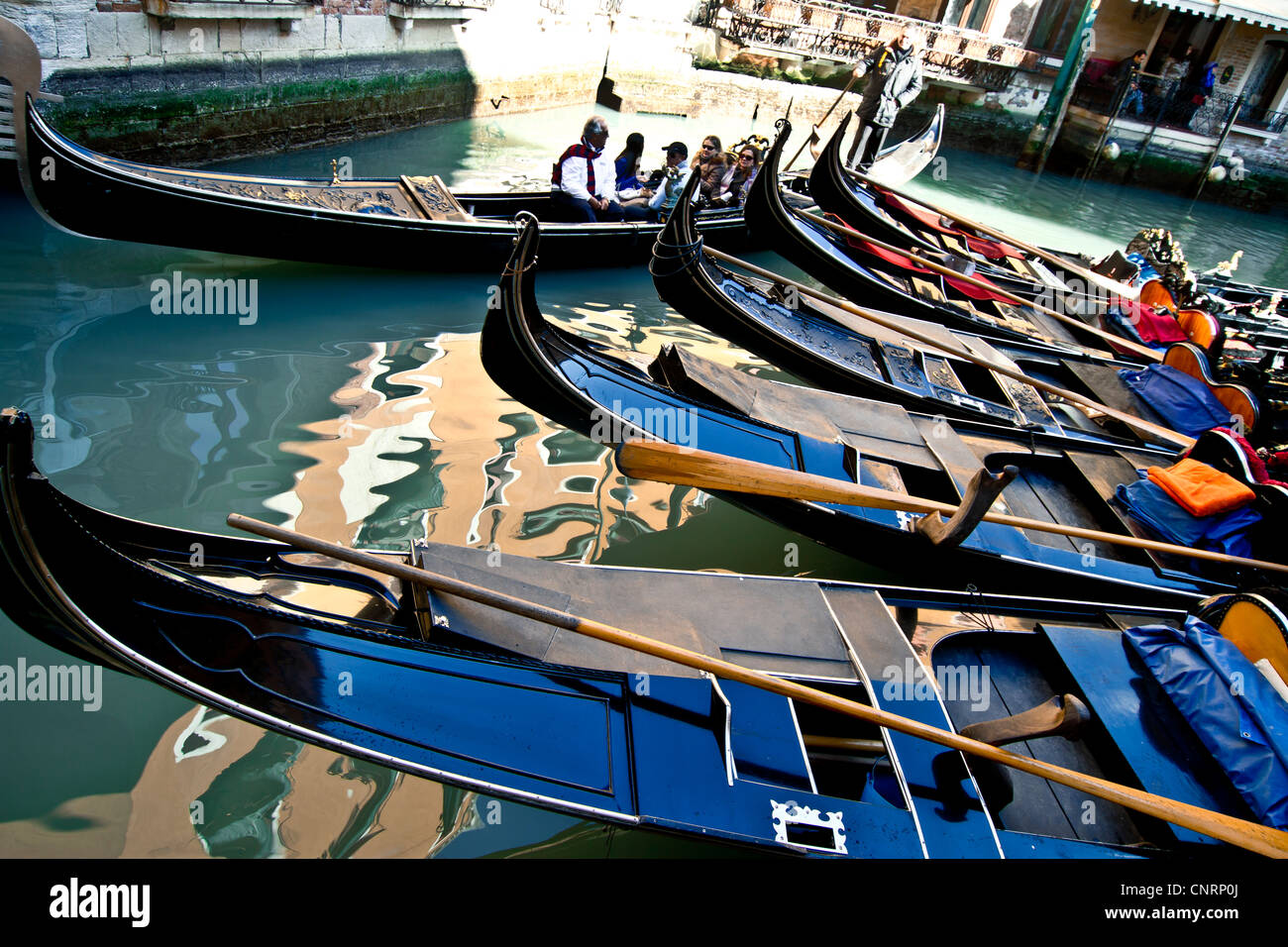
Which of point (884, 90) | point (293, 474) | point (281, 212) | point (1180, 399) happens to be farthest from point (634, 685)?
point (884, 90)

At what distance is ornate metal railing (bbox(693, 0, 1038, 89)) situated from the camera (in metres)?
12.1

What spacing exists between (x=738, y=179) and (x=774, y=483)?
401cm

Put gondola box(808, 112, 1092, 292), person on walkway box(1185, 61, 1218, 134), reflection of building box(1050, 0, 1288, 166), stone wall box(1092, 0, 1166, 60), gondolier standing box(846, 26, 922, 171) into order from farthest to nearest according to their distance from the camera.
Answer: stone wall box(1092, 0, 1166, 60)
person on walkway box(1185, 61, 1218, 134)
reflection of building box(1050, 0, 1288, 166)
gondolier standing box(846, 26, 922, 171)
gondola box(808, 112, 1092, 292)

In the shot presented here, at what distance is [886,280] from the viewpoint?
15.5 ft

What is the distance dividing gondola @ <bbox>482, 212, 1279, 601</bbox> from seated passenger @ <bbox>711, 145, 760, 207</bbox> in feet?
9.72

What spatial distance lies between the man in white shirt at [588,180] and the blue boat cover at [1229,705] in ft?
12.5

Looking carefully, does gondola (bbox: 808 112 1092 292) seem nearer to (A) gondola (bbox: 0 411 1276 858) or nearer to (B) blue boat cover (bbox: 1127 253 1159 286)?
(B) blue boat cover (bbox: 1127 253 1159 286)

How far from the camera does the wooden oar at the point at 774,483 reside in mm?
2146

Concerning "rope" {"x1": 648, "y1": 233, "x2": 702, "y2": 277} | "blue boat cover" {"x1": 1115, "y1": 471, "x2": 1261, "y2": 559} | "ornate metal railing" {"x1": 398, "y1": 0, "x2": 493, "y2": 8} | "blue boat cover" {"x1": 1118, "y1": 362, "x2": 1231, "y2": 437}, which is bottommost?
"blue boat cover" {"x1": 1115, "y1": 471, "x2": 1261, "y2": 559}

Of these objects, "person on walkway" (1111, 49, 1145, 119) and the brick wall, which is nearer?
the brick wall

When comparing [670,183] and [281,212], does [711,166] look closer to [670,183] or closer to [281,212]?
[670,183]

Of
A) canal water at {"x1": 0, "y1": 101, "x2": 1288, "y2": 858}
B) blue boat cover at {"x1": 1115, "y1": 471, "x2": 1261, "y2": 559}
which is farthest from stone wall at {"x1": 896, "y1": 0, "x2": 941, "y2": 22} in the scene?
blue boat cover at {"x1": 1115, "y1": 471, "x2": 1261, "y2": 559}

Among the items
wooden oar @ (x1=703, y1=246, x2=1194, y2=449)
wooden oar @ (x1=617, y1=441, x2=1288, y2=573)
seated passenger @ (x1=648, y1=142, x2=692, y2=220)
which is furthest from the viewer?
seated passenger @ (x1=648, y1=142, x2=692, y2=220)

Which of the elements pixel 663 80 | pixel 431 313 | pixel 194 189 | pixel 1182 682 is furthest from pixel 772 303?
pixel 663 80
